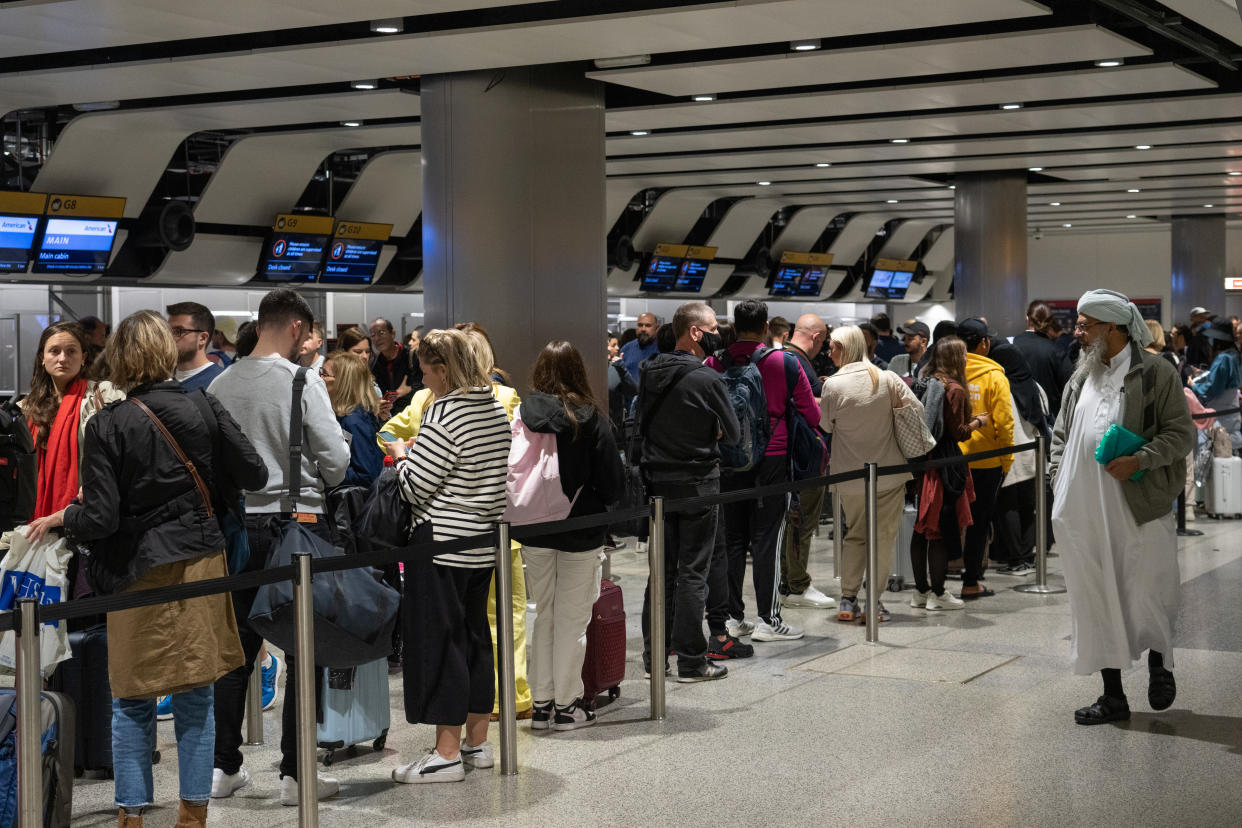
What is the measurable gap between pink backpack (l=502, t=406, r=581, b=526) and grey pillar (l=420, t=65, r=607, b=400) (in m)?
3.50

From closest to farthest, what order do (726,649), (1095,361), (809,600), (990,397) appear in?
1. (1095,361)
2. (726,649)
3. (809,600)
4. (990,397)

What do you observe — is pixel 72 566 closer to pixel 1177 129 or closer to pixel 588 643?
pixel 588 643

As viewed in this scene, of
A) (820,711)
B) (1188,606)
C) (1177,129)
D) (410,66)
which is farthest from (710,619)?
(1177,129)

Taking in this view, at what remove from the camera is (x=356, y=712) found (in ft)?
18.2

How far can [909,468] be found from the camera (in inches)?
317

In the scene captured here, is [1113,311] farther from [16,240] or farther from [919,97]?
[16,240]

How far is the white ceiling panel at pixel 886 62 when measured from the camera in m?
8.70

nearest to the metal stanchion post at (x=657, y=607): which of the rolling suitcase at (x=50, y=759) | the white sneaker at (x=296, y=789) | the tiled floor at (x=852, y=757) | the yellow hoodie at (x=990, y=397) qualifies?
the tiled floor at (x=852, y=757)

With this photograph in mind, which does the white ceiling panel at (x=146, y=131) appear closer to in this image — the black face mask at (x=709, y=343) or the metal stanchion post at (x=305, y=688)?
the black face mask at (x=709, y=343)

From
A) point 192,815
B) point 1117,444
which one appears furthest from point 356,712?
point 1117,444

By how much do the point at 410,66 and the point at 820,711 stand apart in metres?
5.08

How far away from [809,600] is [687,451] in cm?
256

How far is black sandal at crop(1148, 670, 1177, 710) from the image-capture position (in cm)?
597

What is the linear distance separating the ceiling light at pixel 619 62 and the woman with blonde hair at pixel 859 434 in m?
2.59
